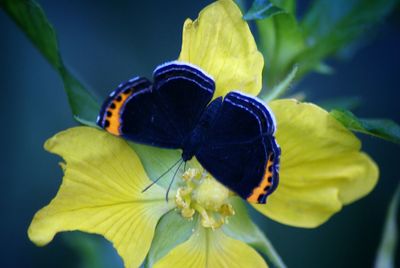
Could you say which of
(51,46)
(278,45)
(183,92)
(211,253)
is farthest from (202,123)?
(278,45)

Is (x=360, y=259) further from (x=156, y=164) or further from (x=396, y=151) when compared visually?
(x=156, y=164)

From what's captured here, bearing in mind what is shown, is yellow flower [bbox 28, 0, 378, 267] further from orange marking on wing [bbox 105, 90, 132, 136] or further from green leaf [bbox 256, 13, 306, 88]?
green leaf [bbox 256, 13, 306, 88]

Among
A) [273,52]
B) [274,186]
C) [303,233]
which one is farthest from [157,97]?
[303,233]

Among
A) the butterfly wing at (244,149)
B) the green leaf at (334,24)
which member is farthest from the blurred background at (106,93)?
the butterfly wing at (244,149)

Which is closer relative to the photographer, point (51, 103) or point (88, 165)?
point (88, 165)

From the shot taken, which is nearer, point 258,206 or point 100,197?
point 100,197

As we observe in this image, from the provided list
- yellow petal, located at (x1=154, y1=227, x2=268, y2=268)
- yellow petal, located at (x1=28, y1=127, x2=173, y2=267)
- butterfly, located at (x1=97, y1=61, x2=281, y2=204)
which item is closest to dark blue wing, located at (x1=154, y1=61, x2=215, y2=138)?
butterfly, located at (x1=97, y1=61, x2=281, y2=204)

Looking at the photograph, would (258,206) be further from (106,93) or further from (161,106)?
(106,93)
